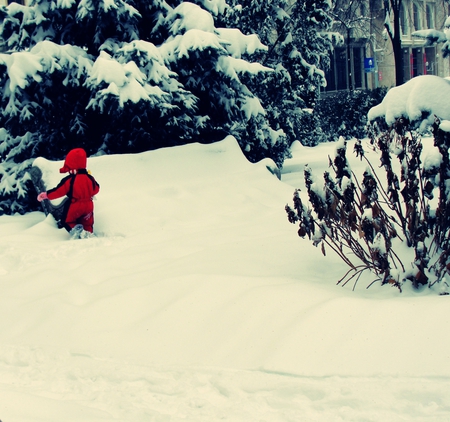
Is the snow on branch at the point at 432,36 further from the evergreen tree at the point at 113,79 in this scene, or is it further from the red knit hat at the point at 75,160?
the red knit hat at the point at 75,160

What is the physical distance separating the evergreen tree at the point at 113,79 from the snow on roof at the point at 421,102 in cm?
343

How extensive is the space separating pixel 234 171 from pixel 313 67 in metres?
5.51

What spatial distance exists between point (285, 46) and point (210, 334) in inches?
367

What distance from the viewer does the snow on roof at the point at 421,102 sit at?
385cm

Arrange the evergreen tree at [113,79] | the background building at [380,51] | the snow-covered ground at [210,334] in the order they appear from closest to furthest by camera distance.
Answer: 1. the snow-covered ground at [210,334]
2. the evergreen tree at [113,79]
3. the background building at [380,51]

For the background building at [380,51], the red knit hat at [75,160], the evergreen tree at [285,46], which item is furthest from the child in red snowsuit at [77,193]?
the background building at [380,51]

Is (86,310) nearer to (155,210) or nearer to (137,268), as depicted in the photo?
(137,268)

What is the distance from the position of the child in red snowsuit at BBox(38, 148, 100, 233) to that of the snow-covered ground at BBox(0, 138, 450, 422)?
0.44 meters

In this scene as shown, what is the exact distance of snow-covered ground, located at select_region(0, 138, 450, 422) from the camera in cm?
248

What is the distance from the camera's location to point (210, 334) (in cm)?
321

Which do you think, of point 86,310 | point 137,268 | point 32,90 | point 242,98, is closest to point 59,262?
point 137,268

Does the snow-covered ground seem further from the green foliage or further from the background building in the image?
the background building

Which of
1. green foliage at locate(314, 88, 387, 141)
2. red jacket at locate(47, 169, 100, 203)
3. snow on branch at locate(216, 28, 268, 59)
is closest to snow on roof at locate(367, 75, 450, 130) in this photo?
red jacket at locate(47, 169, 100, 203)

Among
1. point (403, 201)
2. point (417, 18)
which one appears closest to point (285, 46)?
point (403, 201)
